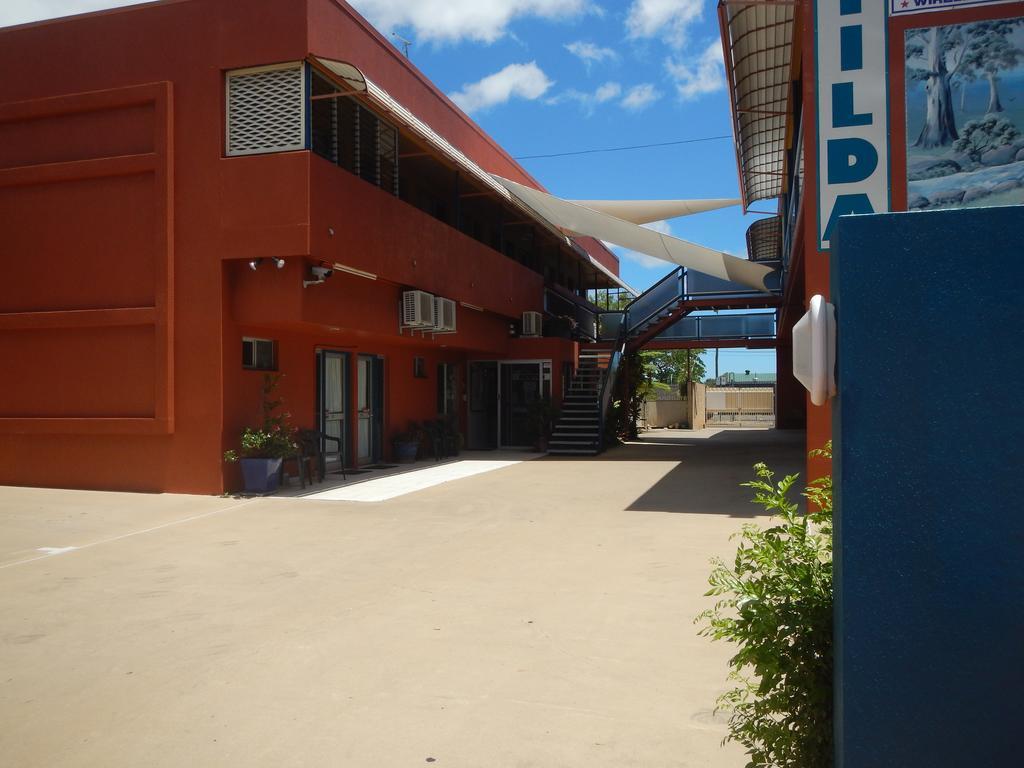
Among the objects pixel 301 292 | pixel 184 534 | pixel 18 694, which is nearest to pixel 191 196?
pixel 301 292

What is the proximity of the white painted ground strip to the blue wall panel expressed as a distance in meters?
8.44

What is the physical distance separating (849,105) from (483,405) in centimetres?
1232

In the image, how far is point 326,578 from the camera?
6.05 m

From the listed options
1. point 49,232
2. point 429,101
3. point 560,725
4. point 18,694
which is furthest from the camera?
point 429,101

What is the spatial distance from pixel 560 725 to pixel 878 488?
1.91 m

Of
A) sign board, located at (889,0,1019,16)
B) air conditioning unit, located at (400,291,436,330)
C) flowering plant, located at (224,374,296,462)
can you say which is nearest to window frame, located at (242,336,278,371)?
flowering plant, located at (224,374,296,462)

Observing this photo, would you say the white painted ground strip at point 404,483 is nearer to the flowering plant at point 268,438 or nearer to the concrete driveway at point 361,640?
the flowering plant at point 268,438

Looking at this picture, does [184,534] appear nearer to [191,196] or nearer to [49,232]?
[191,196]

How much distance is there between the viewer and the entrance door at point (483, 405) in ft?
61.2

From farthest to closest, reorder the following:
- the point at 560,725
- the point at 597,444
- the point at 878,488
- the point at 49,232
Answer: the point at 597,444 → the point at 49,232 → the point at 560,725 → the point at 878,488

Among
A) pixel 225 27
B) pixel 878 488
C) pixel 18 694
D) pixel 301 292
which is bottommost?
pixel 18 694

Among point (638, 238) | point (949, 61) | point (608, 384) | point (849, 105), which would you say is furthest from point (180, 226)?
point (608, 384)

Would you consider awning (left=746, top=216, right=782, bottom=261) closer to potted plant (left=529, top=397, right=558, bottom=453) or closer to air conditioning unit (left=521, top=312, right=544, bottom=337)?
air conditioning unit (left=521, top=312, right=544, bottom=337)

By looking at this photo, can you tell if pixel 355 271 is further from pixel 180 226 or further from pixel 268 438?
pixel 268 438
